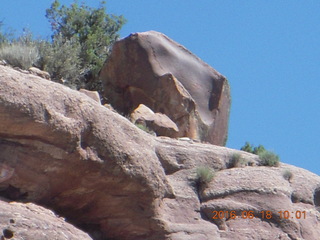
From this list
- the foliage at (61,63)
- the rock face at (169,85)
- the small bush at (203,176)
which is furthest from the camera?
the foliage at (61,63)

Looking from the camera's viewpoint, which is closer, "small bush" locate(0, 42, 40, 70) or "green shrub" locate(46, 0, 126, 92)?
"small bush" locate(0, 42, 40, 70)

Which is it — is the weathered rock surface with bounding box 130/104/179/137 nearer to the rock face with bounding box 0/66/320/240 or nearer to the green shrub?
the rock face with bounding box 0/66/320/240

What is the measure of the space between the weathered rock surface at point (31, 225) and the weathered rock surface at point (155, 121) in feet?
15.7

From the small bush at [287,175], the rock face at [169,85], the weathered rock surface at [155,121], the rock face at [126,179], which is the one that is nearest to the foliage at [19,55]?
the rock face at [169,85]

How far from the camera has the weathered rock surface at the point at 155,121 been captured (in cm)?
1525

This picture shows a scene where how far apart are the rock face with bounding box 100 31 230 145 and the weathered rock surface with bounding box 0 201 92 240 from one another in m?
6.35

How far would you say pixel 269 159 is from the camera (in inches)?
571

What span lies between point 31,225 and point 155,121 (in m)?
5.70

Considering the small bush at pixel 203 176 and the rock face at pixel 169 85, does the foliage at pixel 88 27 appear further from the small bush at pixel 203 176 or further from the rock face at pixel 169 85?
the small bush at pixel 203 176

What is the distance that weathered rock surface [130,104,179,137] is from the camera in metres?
15.2

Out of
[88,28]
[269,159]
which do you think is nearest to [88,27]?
[88,28]
